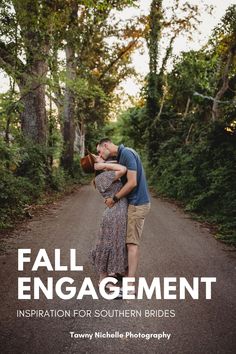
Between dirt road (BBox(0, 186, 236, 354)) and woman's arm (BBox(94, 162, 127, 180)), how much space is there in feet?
5.63

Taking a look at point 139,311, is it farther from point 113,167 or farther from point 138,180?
point 113,167

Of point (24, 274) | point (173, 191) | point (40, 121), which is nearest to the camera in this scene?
point (24, 274)

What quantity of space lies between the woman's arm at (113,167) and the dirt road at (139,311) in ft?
5.63

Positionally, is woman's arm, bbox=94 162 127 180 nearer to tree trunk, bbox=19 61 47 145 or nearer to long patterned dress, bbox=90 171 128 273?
long patterned dress, bbox=90 171 128 273

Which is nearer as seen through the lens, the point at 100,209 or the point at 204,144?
the point at 100,209

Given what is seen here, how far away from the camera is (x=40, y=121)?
1502 cm

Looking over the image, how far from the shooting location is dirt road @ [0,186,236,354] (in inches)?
138

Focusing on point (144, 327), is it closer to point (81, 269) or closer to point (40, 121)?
point (81, 269)

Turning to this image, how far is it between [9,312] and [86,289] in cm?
117

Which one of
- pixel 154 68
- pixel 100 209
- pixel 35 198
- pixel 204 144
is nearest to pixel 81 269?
pixel 100 209

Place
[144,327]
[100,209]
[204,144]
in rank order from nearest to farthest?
1. [144,327]
2. [100,209]
3. [204,144]

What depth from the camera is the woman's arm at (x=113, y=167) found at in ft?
14.8

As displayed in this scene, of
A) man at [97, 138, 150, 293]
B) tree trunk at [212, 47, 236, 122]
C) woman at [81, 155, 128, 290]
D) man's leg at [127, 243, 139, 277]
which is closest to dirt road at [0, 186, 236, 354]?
man's leg at [127, 243, 139, 277]

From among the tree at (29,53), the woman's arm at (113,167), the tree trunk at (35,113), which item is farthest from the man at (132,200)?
the tree trunk at (35,113)
